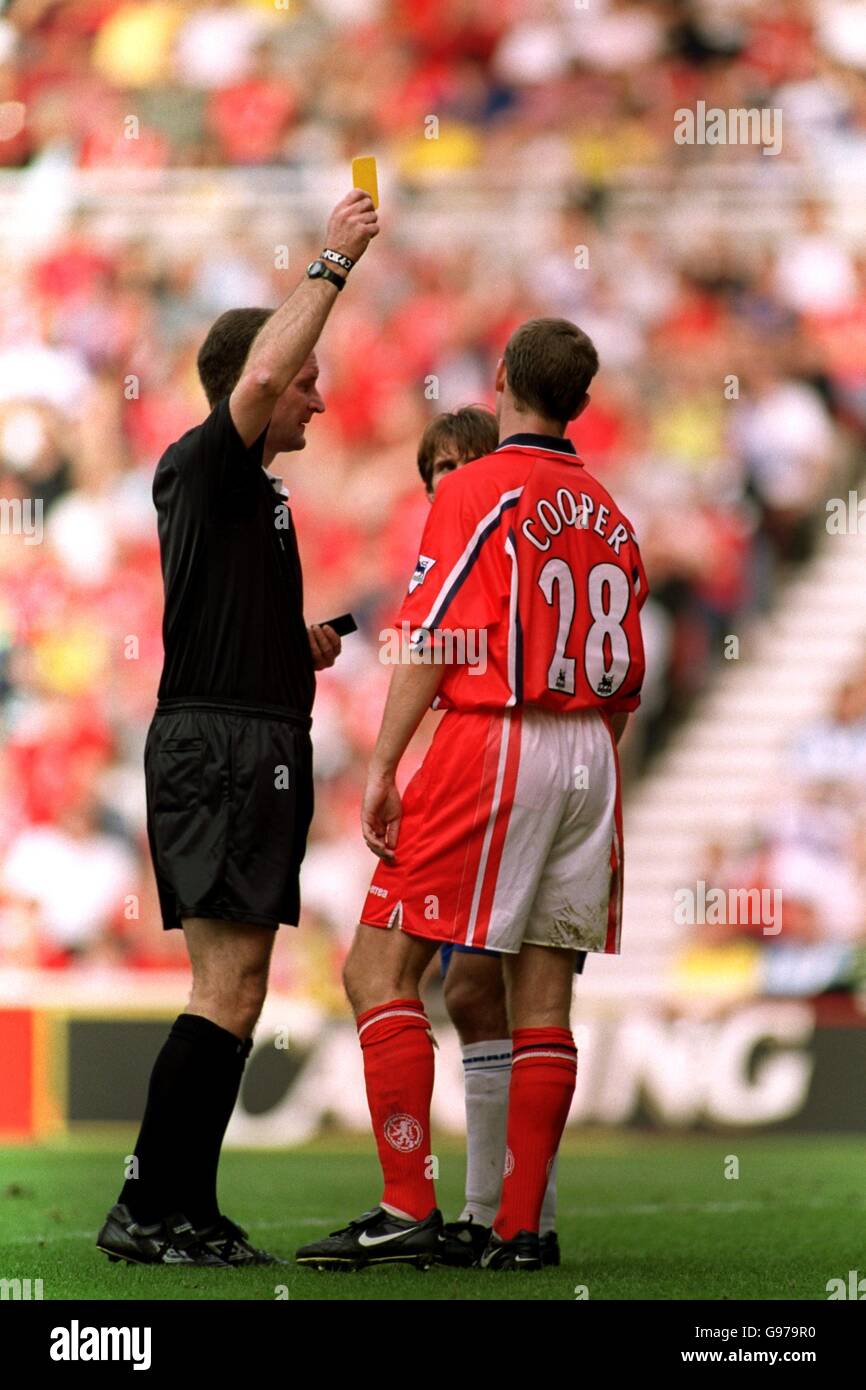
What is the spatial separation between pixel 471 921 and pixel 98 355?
620 centimetres

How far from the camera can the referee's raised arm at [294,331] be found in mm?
3811

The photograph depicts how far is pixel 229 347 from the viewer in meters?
4.14

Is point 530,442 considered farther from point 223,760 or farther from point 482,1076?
point 482,1076

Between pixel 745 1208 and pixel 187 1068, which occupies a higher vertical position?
pixel 187 1068

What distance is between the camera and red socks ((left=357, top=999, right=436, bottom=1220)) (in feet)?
12.5

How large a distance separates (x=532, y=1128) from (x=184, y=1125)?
0.64m

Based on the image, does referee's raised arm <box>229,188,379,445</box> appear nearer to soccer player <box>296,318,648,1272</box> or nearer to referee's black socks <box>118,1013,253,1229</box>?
soccer player <box>296,318,648,1272</box>

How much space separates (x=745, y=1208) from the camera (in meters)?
5.53

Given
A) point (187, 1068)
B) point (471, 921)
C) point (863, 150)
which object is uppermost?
point (863, 150)

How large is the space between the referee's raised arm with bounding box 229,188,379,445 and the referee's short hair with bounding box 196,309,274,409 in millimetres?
202

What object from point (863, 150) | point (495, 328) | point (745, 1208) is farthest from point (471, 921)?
point (863, 150)

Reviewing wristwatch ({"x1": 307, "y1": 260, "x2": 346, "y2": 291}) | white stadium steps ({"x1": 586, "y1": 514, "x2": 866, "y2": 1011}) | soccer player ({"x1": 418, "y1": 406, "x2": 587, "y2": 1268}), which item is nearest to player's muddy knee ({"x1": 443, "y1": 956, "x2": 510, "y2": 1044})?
soccer player ({"x1": 418, "y1": 406, "x2": 587, "y2": 1268})

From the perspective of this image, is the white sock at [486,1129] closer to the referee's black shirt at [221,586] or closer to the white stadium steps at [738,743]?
the referee's black shirt at [221,586]
